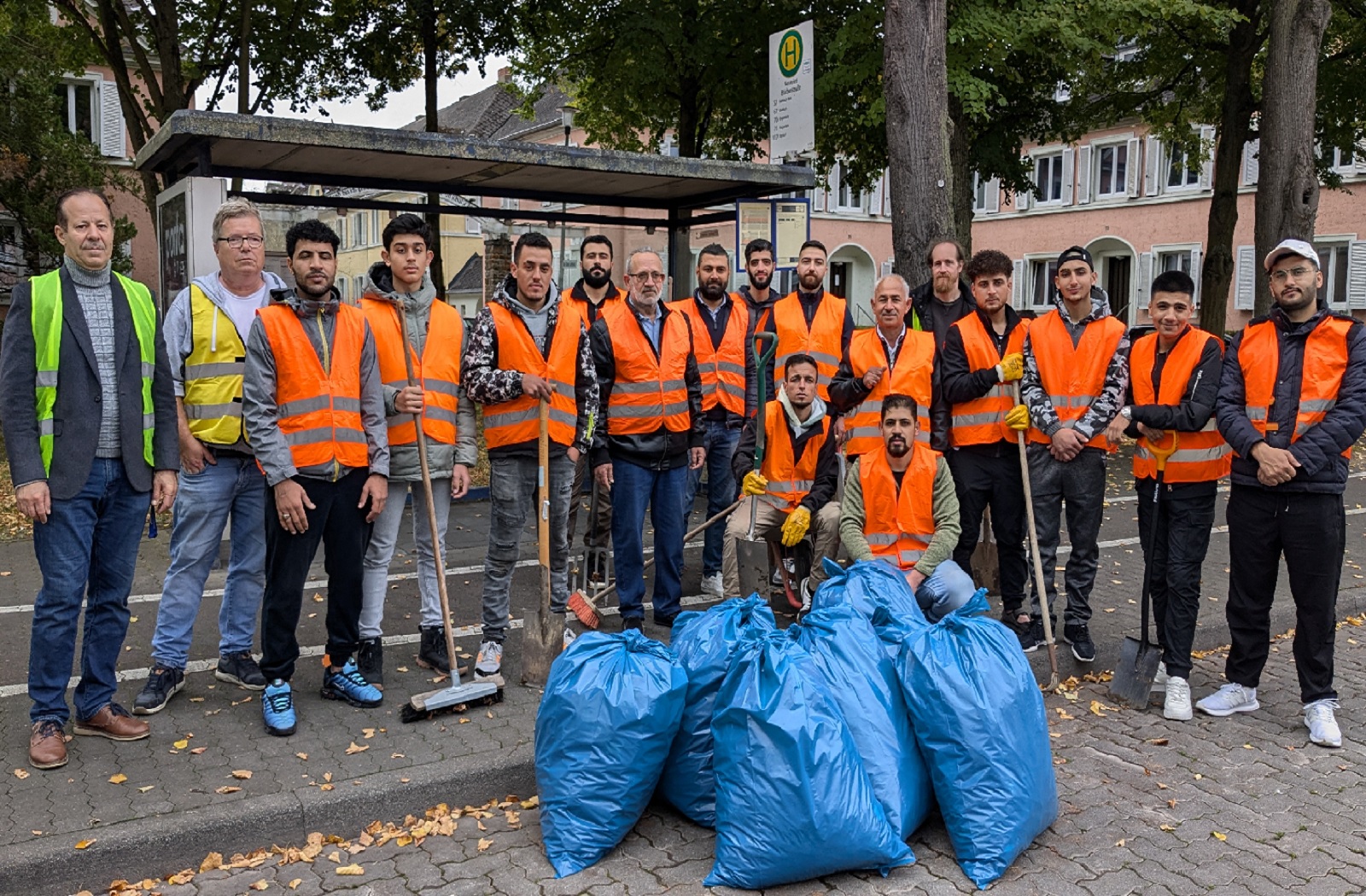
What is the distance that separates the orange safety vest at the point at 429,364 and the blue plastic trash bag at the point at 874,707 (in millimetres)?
2102

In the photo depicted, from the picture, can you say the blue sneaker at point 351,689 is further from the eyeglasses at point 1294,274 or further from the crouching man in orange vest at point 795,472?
the eyeglasses at point 1294,274

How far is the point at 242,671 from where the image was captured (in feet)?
17.0

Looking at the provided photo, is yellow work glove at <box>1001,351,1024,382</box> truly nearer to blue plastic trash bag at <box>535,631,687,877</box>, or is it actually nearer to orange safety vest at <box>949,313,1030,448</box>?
orange safety vest at <box>949,313,1030,448</box>

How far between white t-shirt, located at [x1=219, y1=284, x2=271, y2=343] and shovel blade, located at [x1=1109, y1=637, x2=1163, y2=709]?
4.28m

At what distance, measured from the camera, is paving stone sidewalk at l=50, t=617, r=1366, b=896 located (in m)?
3.63

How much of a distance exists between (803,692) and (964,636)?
727 mm

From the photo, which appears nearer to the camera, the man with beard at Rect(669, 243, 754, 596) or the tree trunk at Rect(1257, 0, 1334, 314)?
the man with beard at Rect(669, 243, 754, 596)

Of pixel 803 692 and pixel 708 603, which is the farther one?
pixel 708 603

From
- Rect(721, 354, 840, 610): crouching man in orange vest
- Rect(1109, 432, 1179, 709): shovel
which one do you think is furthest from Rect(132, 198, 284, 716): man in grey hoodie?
Rect(1109, 432, 1179, 709): shovel

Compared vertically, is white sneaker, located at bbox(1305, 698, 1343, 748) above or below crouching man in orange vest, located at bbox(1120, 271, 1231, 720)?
below

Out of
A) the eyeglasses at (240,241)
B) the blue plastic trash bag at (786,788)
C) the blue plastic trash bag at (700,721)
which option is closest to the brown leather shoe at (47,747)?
the eyeglasses at (240,241)

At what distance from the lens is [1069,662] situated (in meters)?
5.76

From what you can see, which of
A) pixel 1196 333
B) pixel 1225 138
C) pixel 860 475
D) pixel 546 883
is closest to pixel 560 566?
pixel 860 475

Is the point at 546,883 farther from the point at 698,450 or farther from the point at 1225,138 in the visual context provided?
the point at 1225,138
